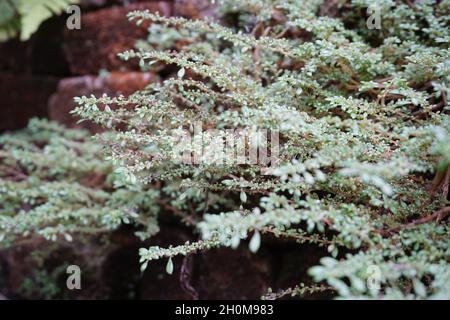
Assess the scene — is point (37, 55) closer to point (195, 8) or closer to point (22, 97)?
point (22, 97)

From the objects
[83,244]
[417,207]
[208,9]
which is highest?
[208,9]

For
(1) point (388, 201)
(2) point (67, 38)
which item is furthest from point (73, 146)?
(1) point (388, 201)

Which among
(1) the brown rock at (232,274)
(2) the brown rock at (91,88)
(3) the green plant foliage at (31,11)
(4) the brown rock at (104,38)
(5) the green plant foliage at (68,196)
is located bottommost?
(1) the brown rock at (232,274)

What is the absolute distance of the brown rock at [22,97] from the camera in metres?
3.19

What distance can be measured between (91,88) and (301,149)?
5.15ft

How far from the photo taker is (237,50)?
6.33 feet

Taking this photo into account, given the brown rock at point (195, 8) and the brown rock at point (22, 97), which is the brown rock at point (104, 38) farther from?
the brown rock at point (22, 97)

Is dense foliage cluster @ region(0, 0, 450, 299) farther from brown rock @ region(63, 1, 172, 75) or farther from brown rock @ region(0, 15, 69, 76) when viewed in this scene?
brown rock @ region(0, 15, 69, 76)

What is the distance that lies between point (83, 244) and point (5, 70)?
1621mm

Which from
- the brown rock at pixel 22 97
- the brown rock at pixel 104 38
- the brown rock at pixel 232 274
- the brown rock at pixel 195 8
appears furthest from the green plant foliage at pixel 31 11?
the brown rock at pixel 232 274

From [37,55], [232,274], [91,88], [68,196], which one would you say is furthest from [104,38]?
[232,274]

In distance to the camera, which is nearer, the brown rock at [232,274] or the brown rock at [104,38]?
the brown rock at [232,274]

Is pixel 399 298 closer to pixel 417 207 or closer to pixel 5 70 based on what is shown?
pixel 417 207

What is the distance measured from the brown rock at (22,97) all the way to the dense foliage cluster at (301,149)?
87cm
